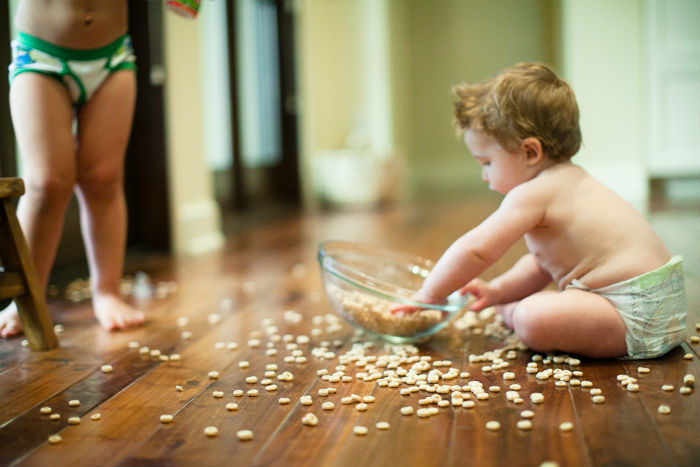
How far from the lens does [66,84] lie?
4.91 feet

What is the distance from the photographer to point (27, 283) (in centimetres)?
136

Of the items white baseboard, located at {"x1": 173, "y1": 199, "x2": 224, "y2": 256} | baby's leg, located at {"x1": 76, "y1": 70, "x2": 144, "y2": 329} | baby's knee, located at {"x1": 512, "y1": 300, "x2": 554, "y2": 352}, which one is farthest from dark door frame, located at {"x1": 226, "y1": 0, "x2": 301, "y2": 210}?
baby's knee, located at {"x1": 512, "y1": 300, "x2": 554, "y2": 352}

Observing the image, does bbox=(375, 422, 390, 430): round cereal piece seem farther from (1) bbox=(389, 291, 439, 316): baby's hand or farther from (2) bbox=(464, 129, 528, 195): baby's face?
(2) bbox=(464, 129, 528, 195): baby's face

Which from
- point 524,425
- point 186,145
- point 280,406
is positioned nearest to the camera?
point 524,425

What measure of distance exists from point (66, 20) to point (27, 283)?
1.73ft

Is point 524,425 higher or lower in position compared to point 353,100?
lower

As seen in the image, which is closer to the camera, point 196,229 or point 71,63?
point 71,63

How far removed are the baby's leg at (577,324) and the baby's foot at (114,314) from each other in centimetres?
86

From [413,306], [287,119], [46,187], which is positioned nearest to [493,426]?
[413,306]

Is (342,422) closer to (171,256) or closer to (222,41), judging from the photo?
(171,256)

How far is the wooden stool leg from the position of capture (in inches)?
52.4

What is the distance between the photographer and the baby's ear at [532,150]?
126cm

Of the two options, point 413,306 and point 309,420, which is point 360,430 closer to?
point 309,420

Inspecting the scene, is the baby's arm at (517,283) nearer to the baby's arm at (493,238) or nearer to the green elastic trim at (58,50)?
the baby's arm at (493,238)
